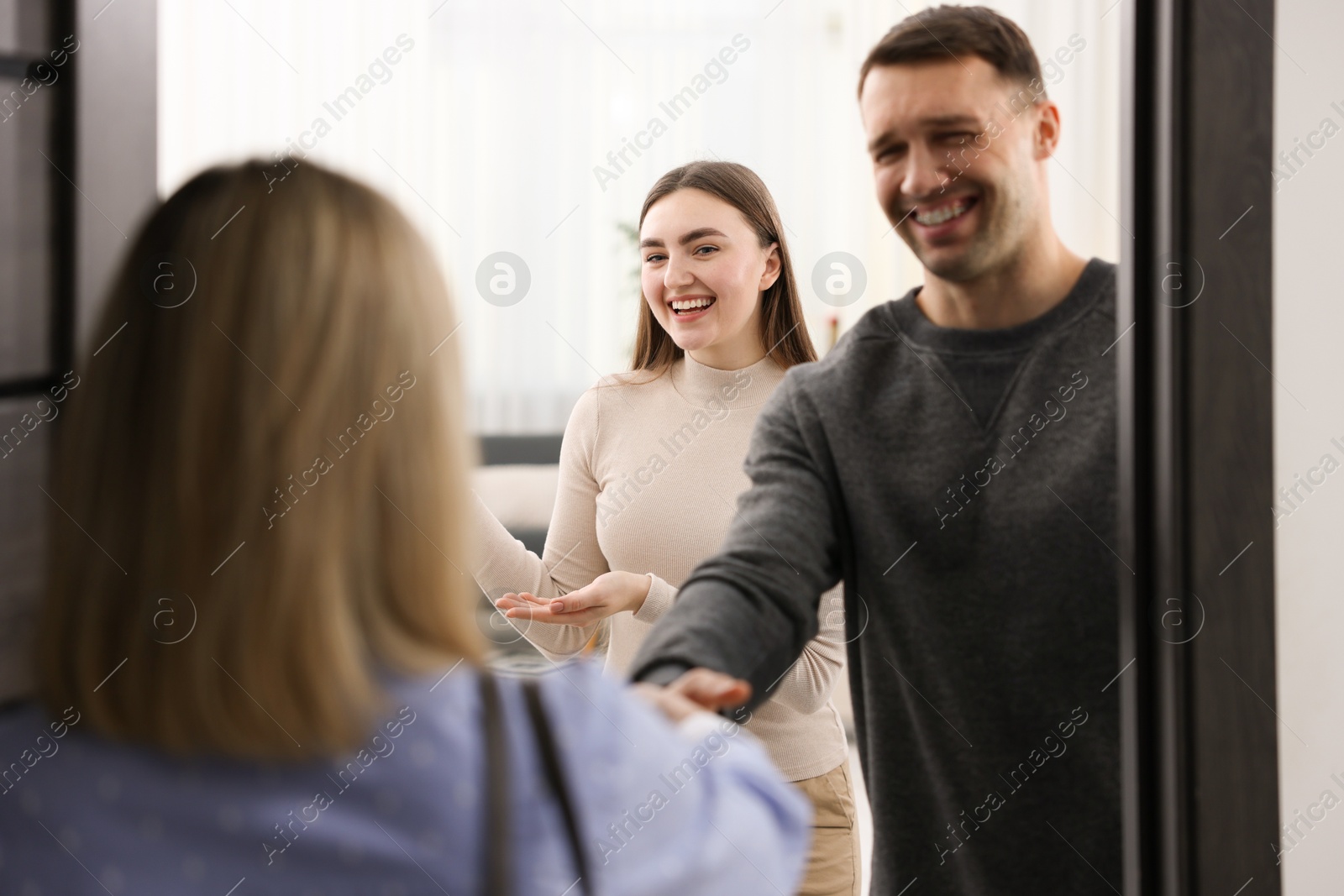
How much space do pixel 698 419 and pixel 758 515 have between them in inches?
18.8

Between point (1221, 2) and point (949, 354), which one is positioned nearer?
point (1221, 2)

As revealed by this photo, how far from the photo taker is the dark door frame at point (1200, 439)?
54 centimetres

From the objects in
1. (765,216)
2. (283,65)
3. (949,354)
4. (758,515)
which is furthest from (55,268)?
(283,65)

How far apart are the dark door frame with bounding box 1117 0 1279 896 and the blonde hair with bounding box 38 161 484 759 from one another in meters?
0.38

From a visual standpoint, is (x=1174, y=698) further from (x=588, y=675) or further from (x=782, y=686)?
(x=782, y=686)

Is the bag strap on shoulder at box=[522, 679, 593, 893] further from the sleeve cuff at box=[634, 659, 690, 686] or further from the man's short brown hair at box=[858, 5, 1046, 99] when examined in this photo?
the man's short brown hair at box=[858, 5, 1046, 99]

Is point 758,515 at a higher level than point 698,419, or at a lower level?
lower

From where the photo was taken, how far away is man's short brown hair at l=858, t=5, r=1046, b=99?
0.74 m

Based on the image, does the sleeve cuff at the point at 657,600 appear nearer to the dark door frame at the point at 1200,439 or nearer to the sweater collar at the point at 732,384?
the sweater collar at the point at 732,384

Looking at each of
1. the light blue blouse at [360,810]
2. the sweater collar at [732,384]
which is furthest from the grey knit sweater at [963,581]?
the sweater collar at [732,384]

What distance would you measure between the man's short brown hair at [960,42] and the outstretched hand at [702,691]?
46cm

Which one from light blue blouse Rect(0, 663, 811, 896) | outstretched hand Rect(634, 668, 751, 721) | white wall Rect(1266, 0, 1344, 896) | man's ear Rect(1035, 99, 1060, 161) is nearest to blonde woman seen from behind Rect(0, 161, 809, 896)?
light blue blouse Rect(0, 663, 811, 896)

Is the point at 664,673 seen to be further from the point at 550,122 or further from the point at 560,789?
the point at 550,122

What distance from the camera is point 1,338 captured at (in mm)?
499
